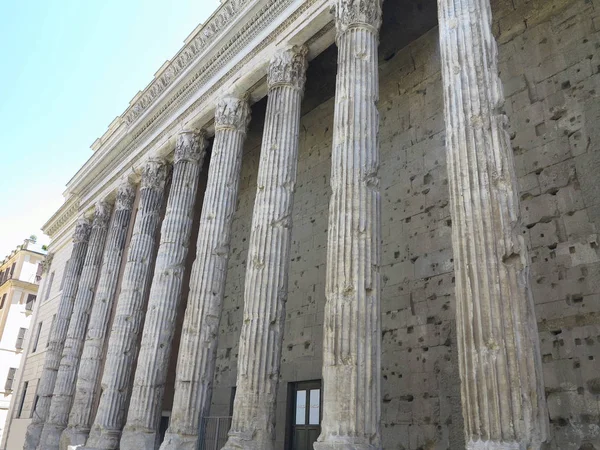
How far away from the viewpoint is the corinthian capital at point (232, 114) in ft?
36.9

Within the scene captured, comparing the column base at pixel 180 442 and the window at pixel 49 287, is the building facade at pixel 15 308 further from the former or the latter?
the column base at pixel 180 442

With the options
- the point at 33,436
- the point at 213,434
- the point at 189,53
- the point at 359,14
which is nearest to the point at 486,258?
the point at 359,14

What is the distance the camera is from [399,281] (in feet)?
31.8

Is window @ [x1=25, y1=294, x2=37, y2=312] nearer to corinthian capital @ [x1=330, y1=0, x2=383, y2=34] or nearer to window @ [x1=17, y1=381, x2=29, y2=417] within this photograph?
window @ [x1=17, y1=381, x2=29, y2=417]

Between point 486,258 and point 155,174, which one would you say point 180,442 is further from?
point 155,174

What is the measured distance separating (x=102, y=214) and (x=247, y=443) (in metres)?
11.3

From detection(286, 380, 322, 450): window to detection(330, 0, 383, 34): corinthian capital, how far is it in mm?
6857

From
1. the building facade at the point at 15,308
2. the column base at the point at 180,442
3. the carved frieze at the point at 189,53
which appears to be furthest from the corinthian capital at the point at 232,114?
the building facade at the point at 15,308

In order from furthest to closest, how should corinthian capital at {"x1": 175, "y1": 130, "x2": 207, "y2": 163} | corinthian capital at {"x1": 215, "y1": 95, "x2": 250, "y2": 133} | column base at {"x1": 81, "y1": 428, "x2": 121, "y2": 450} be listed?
corinthian capital at {"x1": 175, "y1": 130, "x2": 207, "y2": 163} < corinthian capital at {"x1": 215, "y1": 95, "x2": 250, "y2": 133} < column base at {"x1": 81, "y1": 428, "x2": 121, "y2": 450}

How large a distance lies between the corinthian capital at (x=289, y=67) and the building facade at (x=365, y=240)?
0.15 feet

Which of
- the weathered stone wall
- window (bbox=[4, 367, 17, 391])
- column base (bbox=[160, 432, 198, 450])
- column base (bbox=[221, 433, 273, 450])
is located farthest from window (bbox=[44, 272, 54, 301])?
column base (bbox=[221, 433, 273, 450])

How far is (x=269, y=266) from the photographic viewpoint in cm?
852

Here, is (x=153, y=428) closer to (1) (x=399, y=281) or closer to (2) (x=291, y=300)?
(2) (x=291, y=300)

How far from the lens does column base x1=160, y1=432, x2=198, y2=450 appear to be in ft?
28.2
